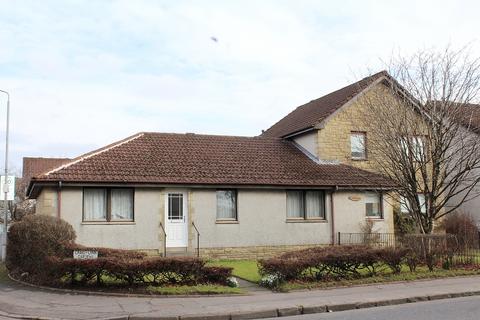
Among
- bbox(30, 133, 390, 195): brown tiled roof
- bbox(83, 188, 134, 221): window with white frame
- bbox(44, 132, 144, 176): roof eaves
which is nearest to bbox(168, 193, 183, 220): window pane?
bbox(30, 133, 390, 195): brown tiled roof

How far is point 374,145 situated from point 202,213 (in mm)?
7132

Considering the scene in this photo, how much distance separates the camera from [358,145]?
26422mm

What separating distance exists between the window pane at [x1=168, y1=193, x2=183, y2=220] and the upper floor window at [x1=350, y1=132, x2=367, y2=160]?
32.2ft

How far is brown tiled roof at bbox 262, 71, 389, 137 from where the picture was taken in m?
25.8

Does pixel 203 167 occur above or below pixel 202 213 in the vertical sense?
above

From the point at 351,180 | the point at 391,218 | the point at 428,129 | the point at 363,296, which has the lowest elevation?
the point at 363,296

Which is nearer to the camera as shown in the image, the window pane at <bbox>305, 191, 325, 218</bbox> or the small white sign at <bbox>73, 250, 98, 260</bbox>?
the small white sign at <bbox>73, 250, 98, 260</bbox>

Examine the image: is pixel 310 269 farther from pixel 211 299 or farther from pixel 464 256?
pixel 464 256

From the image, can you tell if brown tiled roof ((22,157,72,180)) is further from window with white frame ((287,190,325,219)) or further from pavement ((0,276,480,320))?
pavement ((0,276,480,320))

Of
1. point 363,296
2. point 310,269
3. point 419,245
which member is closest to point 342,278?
point 310,269

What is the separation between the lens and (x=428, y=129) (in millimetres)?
18594

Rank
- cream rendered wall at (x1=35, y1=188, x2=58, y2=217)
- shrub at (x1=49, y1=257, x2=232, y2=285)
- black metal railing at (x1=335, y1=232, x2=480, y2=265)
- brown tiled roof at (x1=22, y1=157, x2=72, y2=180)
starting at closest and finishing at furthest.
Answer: shrub at (x1=49, y1=257, x2=232, y2=285) → black metal railing at (x1=335, y1=232, x2=480, y2=265) → cream rendered wall at (x1=35, y1=188, x2=58, y2=217) → brown tiled roof at (x1=22, y1=157, x2=72, y2=180)

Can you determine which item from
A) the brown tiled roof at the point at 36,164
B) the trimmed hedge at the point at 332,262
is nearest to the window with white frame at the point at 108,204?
the trimmed hedge at the point at 332,262

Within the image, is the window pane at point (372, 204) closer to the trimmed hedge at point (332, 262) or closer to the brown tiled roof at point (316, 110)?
the brown tiled roof at point (316, 110)
